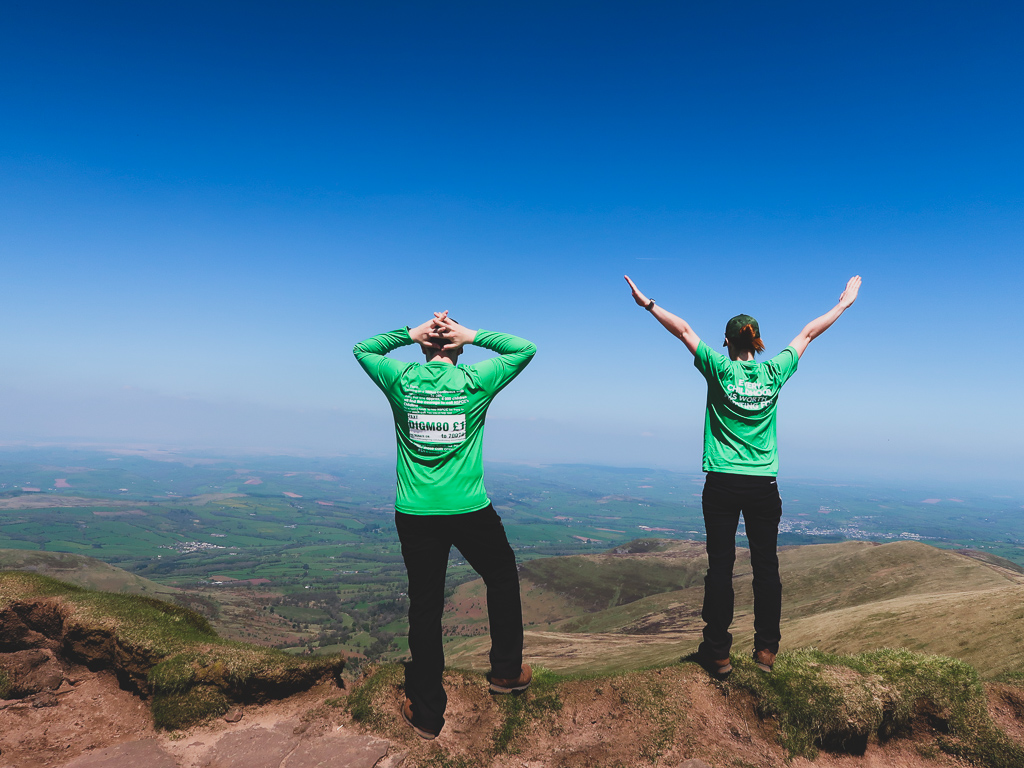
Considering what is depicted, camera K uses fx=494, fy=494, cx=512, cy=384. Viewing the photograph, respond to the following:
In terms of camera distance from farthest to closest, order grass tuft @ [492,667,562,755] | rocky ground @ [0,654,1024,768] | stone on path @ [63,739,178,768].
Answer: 1. grass tuft @ [492,667,562,755]
2. rocky ground @ [0,654,1024,768]
3. stone on path @ [63,739,178,768]

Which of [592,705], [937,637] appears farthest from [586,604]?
[592,705]

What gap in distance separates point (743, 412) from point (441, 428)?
13.9 ft

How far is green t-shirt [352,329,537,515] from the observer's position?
6.02 meters

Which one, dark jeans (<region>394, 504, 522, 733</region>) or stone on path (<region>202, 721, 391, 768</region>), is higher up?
dark jeans (<region>394, 504, 522, 733</region>)

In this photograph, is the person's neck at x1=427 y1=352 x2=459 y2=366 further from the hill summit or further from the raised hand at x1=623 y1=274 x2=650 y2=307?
the hill summit

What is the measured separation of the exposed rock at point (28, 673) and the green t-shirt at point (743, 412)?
32.9 feet

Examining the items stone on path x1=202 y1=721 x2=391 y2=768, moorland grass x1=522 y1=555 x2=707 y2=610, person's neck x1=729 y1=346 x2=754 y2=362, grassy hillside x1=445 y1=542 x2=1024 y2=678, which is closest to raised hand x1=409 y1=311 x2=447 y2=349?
person's neck x1=729 y1=346 x2=754 y2=362

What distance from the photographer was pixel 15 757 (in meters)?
5.84

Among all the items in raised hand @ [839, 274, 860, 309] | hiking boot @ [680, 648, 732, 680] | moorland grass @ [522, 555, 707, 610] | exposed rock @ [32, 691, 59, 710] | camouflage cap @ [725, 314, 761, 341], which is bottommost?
moorland grass @ [522, 555, 707, 610]

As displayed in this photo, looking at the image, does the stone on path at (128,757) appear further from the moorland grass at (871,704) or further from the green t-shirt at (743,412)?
the green t-shirt at (743,412)

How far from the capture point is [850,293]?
8.14 meters

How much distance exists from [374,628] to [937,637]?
18095cm

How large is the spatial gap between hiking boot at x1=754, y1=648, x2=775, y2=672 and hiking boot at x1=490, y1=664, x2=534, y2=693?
11.1ft

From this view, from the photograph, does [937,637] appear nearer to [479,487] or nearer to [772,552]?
[772,552]
